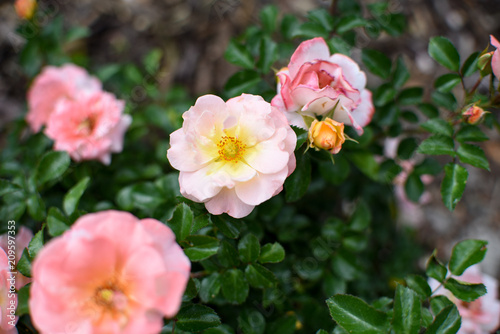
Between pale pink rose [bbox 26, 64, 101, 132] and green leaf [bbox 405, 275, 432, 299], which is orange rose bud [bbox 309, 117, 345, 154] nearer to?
green leaf [bbox 405, 275, 432, 299]

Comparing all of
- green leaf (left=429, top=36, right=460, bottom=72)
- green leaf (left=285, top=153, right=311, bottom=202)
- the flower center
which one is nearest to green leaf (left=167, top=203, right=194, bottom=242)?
the flower center

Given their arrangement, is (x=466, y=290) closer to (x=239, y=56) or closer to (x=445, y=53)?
(x=445, y=53)

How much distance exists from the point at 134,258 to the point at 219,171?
1.03ft

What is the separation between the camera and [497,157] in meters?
2.23

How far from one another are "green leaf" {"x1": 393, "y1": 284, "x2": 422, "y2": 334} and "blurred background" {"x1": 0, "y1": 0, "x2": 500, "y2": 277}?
1.24 metres

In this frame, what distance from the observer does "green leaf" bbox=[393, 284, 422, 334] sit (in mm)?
959

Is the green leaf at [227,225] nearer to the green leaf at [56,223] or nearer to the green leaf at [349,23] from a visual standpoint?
the green leaf at [56,223]

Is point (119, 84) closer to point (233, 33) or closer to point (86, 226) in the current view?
point (233, 33)

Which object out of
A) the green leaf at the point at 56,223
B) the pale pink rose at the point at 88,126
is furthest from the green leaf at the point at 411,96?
the green leaf at the point at 56,223

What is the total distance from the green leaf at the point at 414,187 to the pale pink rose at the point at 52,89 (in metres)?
1.29

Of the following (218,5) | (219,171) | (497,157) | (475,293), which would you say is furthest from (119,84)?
(497,157)

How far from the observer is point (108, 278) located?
2.64ft

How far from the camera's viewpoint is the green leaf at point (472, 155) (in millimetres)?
1115

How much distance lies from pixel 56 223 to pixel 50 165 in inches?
12.3
